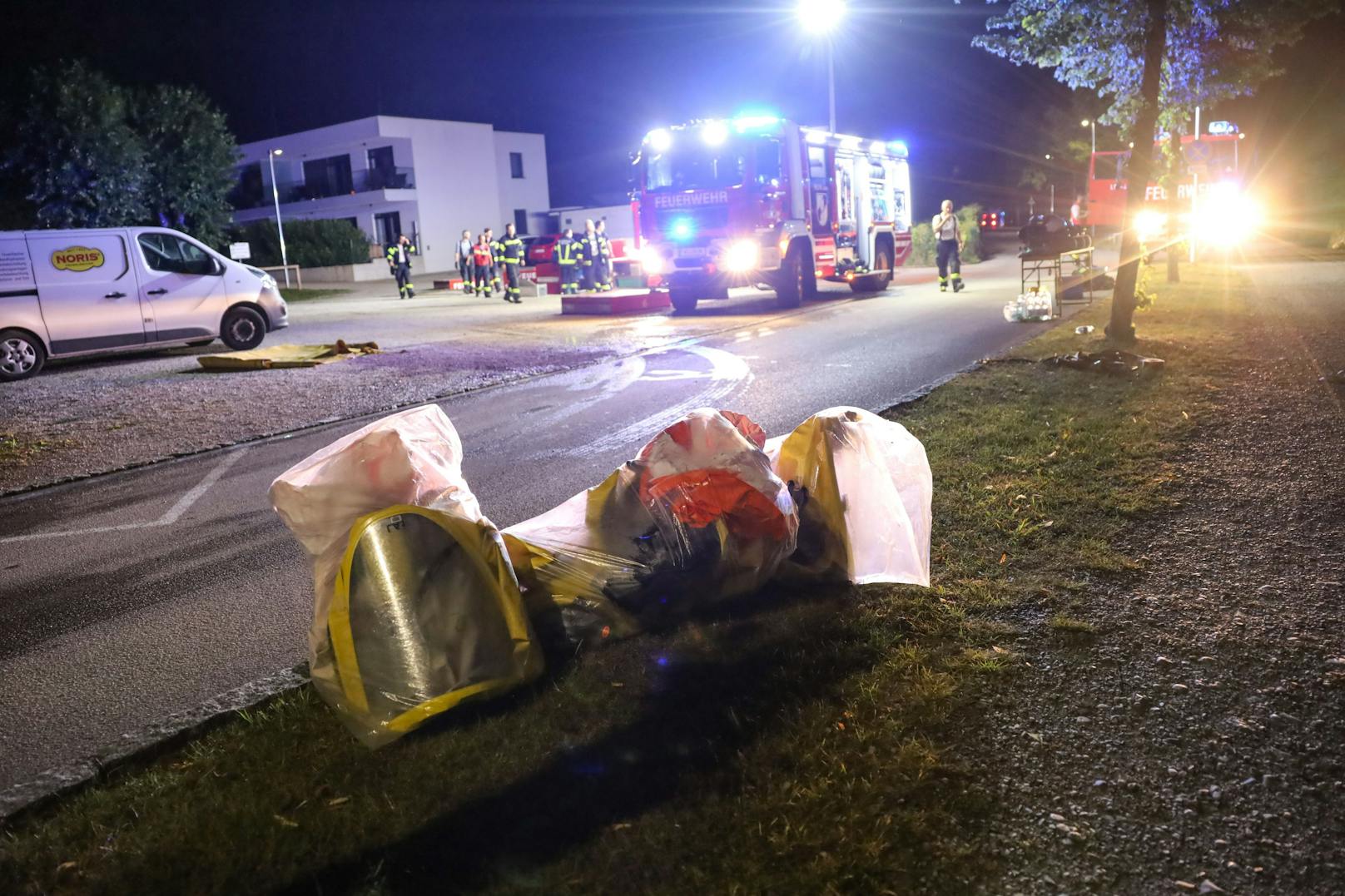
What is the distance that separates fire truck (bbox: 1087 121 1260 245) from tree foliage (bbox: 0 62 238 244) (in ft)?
95.5

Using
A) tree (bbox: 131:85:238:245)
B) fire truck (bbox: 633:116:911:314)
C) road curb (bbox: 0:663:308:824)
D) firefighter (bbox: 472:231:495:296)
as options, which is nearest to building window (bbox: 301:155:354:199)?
tree (bbox: 131:85:238:245)

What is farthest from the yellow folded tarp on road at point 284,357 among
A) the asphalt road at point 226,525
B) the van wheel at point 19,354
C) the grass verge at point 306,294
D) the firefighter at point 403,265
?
the grass verge at point 306,294

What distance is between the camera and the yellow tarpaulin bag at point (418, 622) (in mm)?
3117

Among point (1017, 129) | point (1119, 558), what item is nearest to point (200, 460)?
point (1119, 558)

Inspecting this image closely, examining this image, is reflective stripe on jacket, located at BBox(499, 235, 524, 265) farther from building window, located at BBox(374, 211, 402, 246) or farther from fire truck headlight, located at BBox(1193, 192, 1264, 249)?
building window, located at BBox(374, 211, 402, 246)

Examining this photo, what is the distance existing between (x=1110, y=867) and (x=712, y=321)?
14519 mm

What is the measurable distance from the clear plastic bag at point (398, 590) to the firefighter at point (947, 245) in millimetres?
16953

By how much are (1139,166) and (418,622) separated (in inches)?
397

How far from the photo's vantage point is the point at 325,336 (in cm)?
1719

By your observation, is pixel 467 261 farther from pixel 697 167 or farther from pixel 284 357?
pixel 284 357

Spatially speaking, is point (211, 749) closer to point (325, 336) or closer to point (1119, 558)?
point (1119, 558)

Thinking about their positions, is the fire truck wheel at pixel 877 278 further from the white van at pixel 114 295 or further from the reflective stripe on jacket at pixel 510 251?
the white van at pixel 114 295

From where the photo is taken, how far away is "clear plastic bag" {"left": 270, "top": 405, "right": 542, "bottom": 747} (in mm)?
3127

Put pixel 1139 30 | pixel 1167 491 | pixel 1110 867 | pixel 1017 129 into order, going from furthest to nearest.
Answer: pixel 1017 129, pixel 1139 30, pixel 1167 491, pixel 1110 867
